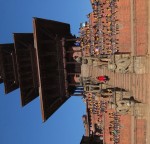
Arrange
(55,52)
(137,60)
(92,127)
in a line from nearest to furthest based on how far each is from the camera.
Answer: (137,60) < (55,52) < (92,127)

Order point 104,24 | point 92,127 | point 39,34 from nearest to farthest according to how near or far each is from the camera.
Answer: point 104,24
point 39,34
point 92,127

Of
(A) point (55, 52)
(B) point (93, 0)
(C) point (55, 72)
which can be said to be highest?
(B) point (93, 0)

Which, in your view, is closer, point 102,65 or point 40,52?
point 102,65

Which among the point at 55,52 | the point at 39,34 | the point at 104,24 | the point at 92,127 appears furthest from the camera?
Result: the point at 92,127

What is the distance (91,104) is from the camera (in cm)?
2628

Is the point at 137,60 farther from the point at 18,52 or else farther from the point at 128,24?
the point at 18,52

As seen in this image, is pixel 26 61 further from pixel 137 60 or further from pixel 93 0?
pixel 137 60

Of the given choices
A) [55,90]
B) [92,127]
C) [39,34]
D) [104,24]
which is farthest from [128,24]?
[92,127]

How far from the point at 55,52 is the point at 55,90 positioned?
3661mm

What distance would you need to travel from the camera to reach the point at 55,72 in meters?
27.6

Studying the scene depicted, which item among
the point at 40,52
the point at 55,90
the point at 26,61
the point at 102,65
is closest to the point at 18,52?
the point at 26,61

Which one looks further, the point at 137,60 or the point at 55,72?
the point at 55,72

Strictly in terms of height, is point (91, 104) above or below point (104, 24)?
below

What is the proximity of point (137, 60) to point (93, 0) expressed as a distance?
8.11 m
